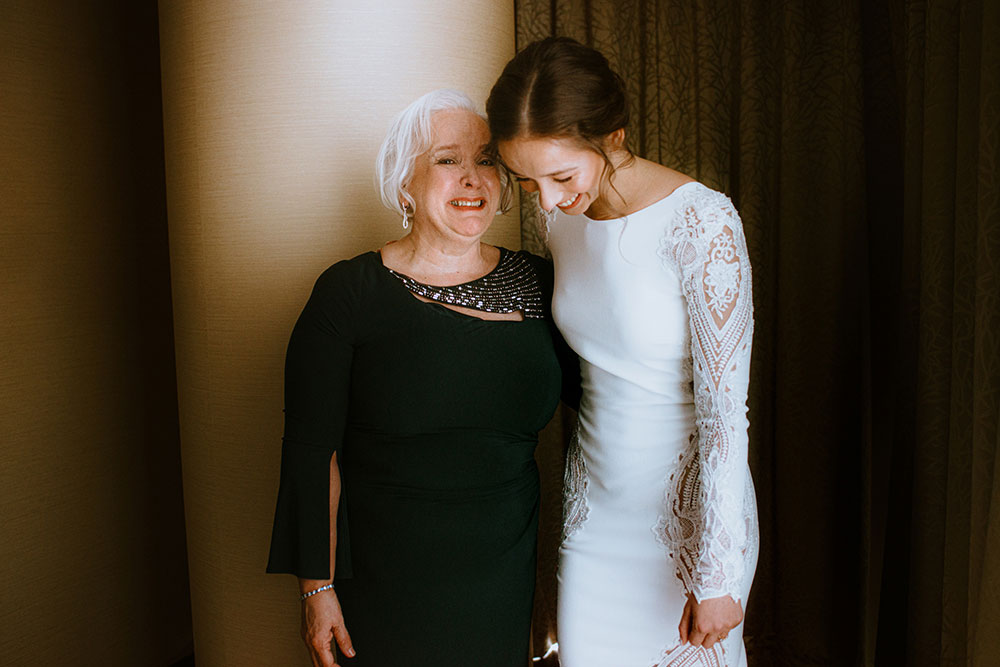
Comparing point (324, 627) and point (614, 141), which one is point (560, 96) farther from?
point (324, 627)

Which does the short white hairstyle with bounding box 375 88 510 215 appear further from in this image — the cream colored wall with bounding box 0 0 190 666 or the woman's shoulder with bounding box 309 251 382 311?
the cream colored wall with bounding box 0 0 190 666

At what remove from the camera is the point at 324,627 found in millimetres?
1430

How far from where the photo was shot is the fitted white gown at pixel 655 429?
1235mm

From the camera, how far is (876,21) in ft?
7.00

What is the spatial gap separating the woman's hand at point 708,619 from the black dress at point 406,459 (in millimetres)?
392

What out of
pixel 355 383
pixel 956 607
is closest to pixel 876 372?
pixel 956 607

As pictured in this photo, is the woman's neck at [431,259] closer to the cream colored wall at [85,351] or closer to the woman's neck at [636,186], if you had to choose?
the woman's neck at [636,186]

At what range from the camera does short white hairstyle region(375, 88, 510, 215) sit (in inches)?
56.4

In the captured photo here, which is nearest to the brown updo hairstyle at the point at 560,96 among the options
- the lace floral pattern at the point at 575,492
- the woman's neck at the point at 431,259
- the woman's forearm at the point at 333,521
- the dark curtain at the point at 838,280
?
the woman's neck at the point at 431,259

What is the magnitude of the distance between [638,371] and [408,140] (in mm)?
655

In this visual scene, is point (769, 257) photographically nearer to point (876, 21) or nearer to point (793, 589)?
point (876, 21)

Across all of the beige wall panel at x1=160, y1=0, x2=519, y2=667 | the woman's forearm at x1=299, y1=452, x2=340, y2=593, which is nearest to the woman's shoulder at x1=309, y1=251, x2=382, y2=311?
the woman's forearm at x1=299, y1=452, x2=340, y2=593

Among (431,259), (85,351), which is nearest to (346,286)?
(431,259)

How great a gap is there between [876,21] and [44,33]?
2.58 metres
